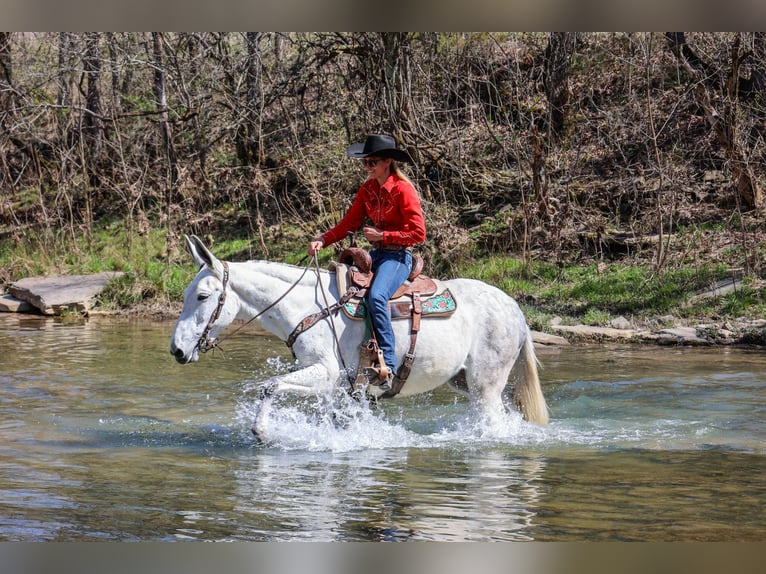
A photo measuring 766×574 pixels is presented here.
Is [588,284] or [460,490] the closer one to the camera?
[460,490]

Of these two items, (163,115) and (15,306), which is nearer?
(15,306)

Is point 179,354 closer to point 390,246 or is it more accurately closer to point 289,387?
point 289,387

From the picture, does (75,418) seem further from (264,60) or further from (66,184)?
(264,60)

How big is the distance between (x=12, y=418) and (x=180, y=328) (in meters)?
2.49

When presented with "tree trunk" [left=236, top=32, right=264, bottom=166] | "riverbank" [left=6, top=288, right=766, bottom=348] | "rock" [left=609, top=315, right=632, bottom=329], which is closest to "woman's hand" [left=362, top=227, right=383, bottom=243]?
"riverbank" [left=6, top=288, right=766, bottom=348]

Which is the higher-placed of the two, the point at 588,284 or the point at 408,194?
the point at 408,194

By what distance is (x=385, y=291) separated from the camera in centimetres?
744

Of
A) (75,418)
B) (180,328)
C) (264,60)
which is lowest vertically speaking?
(75,418)

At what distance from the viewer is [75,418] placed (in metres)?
8.78

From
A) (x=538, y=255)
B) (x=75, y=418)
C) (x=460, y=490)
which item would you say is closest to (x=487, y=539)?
(x=460, y=490)

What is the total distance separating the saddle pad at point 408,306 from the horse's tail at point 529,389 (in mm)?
814

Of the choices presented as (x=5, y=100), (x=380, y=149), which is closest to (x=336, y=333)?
(x=380, y=149)

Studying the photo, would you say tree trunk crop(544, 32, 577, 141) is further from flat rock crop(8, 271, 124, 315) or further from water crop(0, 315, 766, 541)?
flat rock crop(8, 271, 124, 315)

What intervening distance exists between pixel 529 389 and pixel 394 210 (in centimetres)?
196
